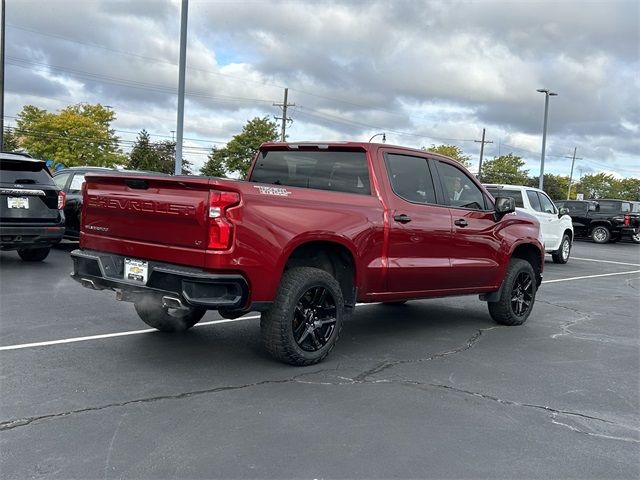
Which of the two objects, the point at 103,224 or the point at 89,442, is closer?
the point at 89,442

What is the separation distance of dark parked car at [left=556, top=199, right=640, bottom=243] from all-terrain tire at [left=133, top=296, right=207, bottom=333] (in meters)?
22.9

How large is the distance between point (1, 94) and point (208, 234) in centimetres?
2108

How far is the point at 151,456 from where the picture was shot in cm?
338

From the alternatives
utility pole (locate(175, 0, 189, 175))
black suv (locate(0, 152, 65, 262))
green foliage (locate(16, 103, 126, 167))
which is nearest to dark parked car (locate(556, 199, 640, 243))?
utility pole (locate(175, 0, 189, 175))

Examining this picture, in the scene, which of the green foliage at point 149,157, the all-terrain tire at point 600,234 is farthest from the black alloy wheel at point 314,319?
the green foliage at point 149,157

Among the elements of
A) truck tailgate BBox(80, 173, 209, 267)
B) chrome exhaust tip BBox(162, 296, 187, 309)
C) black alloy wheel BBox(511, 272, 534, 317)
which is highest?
truck tailgate BBox(80, 173, 209, 267)

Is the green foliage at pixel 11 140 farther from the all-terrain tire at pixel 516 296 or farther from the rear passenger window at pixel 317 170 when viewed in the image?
the all-terrain tire at pixel 516 296

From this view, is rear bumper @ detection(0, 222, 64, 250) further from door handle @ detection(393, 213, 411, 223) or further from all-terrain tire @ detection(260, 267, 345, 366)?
door handle @ detection(393, 213, 411, 223)

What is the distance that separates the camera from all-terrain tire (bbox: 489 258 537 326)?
7.29 metres

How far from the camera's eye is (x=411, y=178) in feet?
20.4

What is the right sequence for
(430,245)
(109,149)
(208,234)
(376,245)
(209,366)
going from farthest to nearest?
(109,149) → (430,245) → (376,245) → (209,366) → (208,234)

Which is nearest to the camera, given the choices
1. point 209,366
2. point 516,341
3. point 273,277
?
point 273,277

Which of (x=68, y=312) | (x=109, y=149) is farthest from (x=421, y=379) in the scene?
(x=109, y=149)

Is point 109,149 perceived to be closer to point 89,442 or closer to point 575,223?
point 575,223
